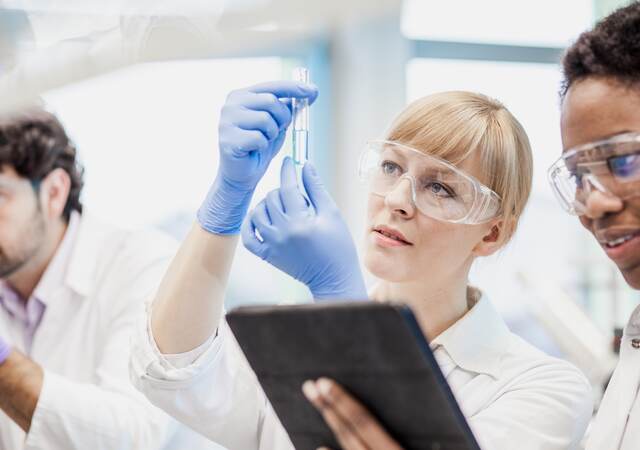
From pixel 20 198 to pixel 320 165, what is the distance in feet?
8.05

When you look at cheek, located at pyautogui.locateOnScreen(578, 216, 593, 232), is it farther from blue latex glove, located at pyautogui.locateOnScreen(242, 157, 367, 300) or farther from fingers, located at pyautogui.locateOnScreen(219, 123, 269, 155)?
fingers, located at pyautogui.locateOnScreen(219, 123, 269, 155)

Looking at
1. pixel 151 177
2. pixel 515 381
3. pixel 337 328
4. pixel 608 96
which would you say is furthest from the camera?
pixel 151 177

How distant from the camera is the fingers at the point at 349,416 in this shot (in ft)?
3.97

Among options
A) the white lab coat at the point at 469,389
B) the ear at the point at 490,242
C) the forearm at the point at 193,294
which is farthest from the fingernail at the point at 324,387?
the ear at the point at 490,242

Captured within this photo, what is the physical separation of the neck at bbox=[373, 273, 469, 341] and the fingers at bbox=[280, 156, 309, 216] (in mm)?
340

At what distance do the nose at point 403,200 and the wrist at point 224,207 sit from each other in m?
0.30

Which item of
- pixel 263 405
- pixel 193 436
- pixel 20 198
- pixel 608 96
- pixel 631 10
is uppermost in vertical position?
pixel 631 10

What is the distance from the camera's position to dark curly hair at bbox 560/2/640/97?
1.34m

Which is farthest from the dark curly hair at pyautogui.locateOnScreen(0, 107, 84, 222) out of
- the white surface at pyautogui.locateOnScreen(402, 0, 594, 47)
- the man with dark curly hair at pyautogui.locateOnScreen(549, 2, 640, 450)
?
the white surface at pyautogui.locateOnScreen(402, 0, 594, 47)

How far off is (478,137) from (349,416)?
2.73 ft

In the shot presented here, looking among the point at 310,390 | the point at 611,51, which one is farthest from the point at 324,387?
the point at 611,51

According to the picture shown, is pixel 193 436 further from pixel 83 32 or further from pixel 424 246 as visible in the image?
pixel 83 32

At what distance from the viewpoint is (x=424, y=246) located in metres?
1.82

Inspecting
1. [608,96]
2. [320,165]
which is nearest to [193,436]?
[608,96]
